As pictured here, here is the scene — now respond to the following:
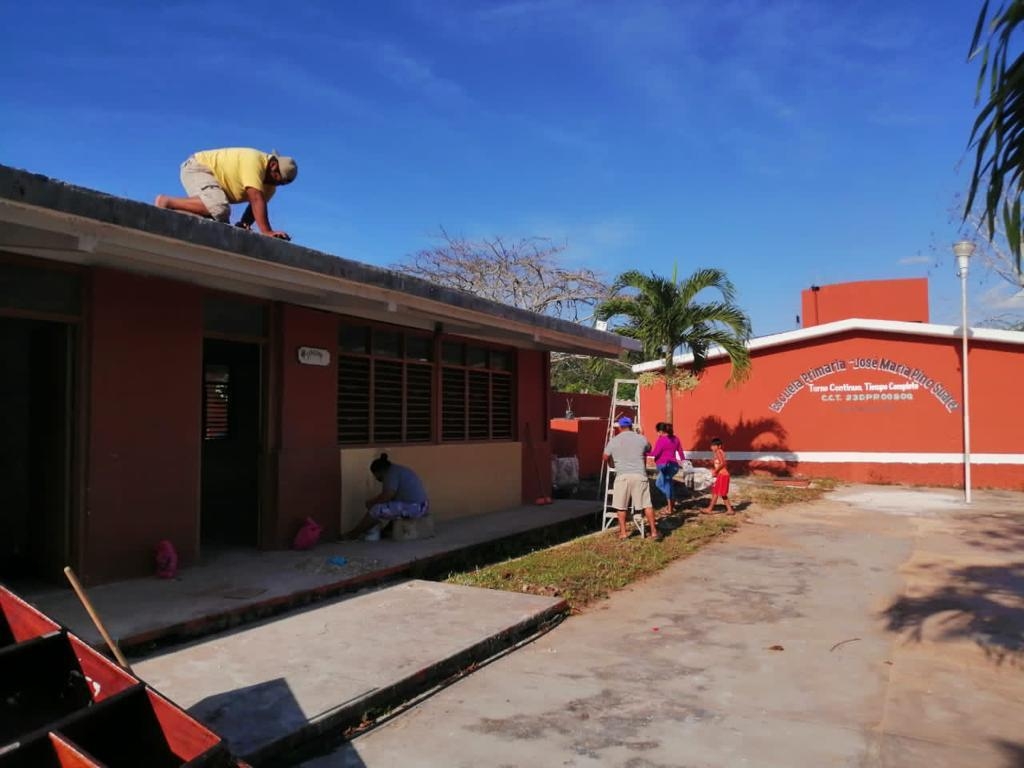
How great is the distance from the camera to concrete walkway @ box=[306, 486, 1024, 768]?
13.1 ft

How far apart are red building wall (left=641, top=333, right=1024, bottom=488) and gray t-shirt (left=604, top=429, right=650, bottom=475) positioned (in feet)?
35.4

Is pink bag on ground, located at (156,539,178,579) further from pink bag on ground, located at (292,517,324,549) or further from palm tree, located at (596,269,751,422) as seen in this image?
palm tree, located at (596,269,751,422)

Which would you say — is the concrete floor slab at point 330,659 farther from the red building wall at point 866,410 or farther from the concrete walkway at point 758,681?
the red building wall at point 866,410

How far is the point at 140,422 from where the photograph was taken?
21.7 ft

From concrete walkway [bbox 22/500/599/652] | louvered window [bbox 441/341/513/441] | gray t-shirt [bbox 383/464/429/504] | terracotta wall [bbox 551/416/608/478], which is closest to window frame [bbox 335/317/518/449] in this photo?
louvered window [bbox 441/341/513/441]

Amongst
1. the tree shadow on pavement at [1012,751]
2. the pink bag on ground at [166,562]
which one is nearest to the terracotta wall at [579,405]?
the pink bag on ground at [166,562]

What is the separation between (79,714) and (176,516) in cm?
463

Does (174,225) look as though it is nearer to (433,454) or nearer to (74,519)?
(74,519)

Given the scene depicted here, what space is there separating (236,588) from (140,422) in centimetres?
164

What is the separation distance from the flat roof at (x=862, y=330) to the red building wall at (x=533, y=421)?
4.17m

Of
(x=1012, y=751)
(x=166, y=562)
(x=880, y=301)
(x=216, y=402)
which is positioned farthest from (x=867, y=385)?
(x=166, y=562)

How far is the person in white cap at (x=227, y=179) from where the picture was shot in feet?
22.2

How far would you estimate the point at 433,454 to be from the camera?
10.5 meters

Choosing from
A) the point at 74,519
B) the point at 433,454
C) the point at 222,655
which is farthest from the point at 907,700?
the point at 433,454
